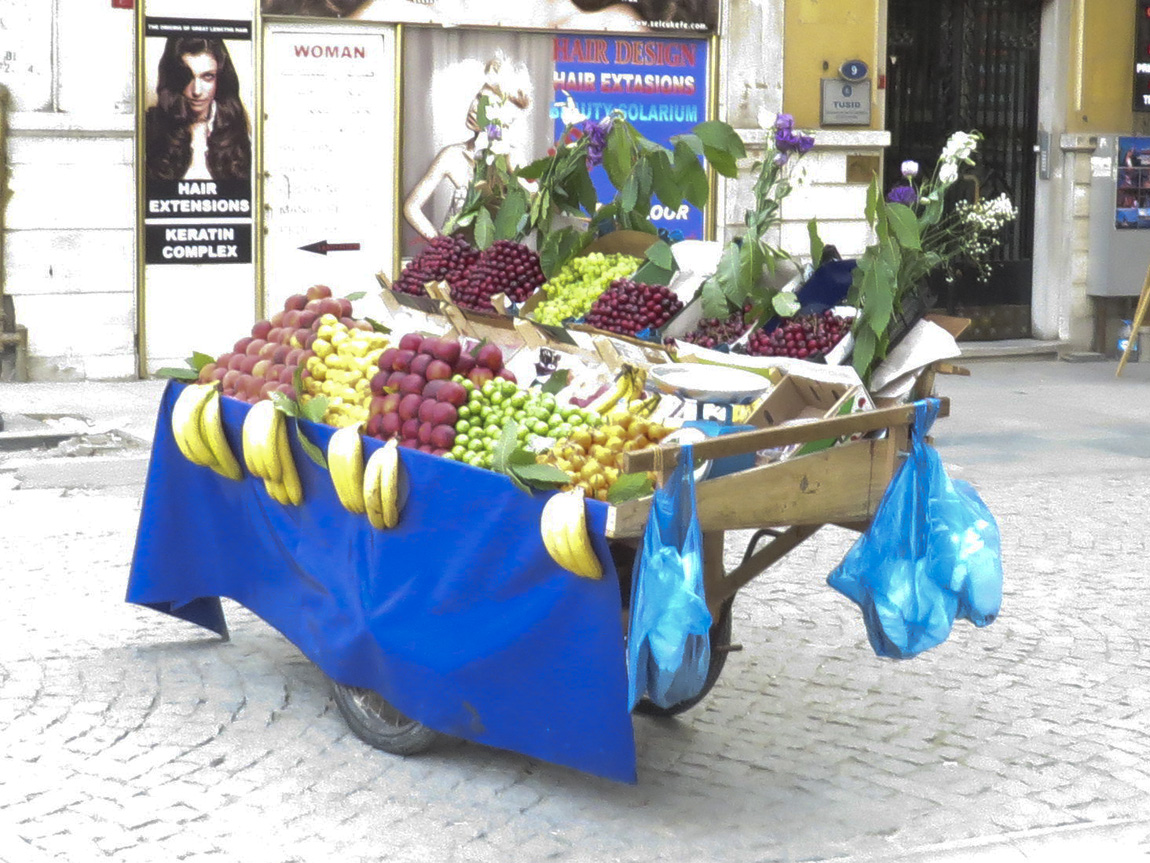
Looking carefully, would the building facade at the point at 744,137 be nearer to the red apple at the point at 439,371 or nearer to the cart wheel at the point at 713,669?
the cart wheel at the point at 713,669

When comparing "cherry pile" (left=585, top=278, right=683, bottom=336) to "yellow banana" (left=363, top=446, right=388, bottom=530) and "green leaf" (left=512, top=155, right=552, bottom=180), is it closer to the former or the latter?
"green leaf" (left=512, top=155, right=552, bottom=180)

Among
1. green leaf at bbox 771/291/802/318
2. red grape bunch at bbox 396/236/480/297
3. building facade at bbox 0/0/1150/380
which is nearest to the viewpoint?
green leaf at bbox 771/291/802/318

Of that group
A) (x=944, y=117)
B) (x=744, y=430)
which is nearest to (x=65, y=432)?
(x=744, y=430)

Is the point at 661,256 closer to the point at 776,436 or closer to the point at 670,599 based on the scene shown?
the point at 776,436

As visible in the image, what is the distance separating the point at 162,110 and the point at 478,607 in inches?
317

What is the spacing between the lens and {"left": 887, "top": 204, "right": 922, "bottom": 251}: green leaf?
489 cm

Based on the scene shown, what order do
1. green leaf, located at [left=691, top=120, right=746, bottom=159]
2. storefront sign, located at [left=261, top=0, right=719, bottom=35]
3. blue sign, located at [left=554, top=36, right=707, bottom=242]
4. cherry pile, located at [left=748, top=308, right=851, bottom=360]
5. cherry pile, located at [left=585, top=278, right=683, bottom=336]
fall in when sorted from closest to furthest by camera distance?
1. cherry pile, located at [left=748, top=308, right=851, bottom=360]
2. cherry pile, located at [left=585, top=278, right=683, bottom=336]
3. green leaf, located at [left=691, top=120, right=746, bottom=159]
4. storefront sign, located at [left=261, top=0, right=719, bottom=35]
5. blue sign, located at [left=554, top=36, right=707, bottom=242]

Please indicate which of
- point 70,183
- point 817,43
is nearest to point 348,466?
point 70,183

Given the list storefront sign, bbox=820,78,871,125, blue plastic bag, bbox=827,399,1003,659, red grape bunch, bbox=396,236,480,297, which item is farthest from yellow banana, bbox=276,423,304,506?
storefront sign, bbox=820,78,871,125

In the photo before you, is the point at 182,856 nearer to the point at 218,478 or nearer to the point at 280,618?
the point at 280,618

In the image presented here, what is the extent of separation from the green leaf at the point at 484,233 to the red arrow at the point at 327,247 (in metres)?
5.70

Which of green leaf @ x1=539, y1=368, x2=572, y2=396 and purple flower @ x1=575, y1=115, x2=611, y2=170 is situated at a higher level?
purple flower @ x1=575, y1=115, x2=611, y2=170

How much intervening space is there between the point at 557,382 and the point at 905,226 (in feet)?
3.61

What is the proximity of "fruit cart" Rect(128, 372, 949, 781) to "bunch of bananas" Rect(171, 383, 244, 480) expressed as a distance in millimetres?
121
